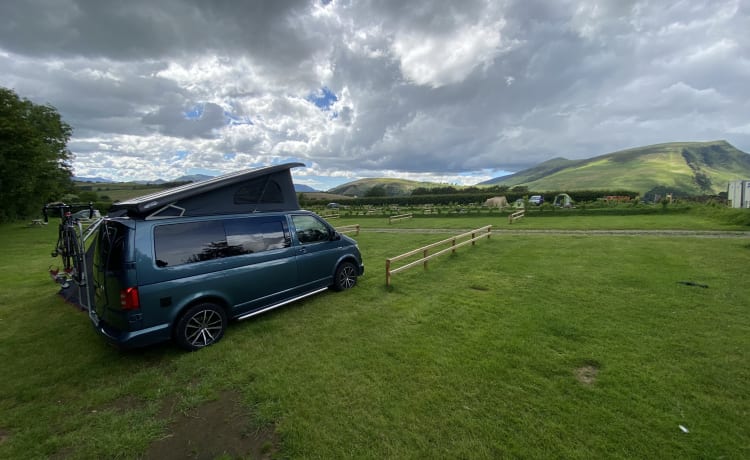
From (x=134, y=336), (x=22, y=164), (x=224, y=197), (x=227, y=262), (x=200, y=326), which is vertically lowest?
(x=200, y=326)

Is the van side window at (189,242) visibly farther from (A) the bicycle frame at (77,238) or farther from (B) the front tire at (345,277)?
(B) the front tire at (345,277)

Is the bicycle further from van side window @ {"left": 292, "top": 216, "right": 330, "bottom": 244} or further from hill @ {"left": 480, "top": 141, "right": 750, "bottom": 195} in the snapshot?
hill @ {"left": 480, "top": 141, "right": 750, "bottom": 195}

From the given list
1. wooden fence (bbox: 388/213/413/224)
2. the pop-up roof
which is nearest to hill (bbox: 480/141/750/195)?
wooden fence (bbox: 388/213/413/224)

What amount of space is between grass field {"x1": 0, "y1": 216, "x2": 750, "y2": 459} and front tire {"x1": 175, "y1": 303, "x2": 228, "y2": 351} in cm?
17

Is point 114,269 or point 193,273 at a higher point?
point 114,269

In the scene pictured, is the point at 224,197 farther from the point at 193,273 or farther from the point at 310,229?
the point at 310,229

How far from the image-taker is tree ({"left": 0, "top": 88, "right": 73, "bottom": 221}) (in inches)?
901

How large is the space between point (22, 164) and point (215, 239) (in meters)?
32.2

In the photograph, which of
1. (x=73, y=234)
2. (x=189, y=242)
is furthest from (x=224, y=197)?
(x=73, y=234)

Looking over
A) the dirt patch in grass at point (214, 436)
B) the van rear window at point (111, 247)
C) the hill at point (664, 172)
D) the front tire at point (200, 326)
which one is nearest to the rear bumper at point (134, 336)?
the front tire at point (200, 326)

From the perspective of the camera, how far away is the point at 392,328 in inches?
202

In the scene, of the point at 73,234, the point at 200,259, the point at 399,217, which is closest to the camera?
the point at 200,259

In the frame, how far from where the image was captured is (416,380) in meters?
3.65

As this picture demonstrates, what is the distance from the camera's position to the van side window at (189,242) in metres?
4.23
